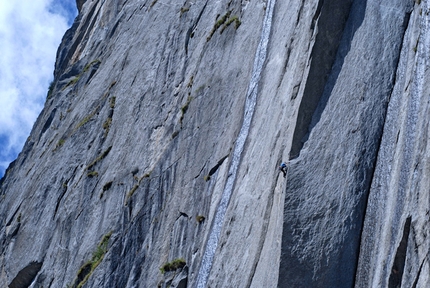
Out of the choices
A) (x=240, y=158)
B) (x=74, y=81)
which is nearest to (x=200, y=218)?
(x=240, y=158)

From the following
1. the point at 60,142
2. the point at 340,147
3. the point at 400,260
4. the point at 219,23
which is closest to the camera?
the point at 400,260

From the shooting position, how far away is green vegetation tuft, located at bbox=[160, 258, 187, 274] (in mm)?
21484

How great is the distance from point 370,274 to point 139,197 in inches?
451

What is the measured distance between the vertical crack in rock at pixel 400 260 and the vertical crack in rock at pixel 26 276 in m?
17.7

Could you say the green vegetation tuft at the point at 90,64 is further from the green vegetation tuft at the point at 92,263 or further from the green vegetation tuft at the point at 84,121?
the green vegetation tuft at the point at 92,263

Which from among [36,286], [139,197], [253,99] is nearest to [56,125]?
[36,286]

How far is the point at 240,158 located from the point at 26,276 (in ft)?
40.0

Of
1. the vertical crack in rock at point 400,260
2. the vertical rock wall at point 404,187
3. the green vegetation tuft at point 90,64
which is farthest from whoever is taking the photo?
the green vegetation tuft at point 90,64

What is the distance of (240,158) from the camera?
2058 cm

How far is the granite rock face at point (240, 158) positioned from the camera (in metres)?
15.7

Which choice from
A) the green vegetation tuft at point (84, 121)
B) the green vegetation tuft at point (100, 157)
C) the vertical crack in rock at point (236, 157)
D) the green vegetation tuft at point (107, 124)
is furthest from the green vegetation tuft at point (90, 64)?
the vertical crack in rock at point (236, 157)

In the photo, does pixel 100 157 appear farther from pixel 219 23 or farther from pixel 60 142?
pixel 219 23

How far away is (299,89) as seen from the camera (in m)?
18.7

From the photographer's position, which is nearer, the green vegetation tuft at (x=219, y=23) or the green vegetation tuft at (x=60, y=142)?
the green vegetation tuft at (x=219, y=23)
